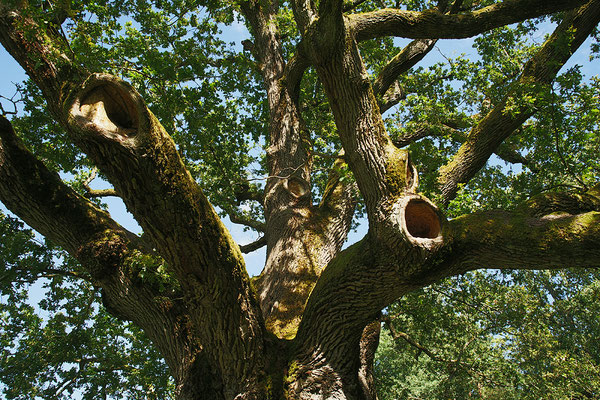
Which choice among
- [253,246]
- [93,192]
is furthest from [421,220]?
[93,192]

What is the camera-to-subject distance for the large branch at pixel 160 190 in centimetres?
256

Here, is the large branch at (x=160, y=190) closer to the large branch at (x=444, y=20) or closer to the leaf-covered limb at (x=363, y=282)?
the leaf-covered limb at (x=363, y=282)

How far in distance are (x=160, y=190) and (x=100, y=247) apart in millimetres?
1427

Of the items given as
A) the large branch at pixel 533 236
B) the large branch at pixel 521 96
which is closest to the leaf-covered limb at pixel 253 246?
the large branch at pixel 521 96

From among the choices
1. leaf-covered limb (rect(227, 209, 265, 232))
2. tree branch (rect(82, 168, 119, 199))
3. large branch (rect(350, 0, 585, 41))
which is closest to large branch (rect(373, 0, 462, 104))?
large branch (rect(350, 0, 585, 41))

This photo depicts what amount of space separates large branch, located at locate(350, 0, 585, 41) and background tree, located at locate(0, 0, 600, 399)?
23mm

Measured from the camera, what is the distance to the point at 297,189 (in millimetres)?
6199

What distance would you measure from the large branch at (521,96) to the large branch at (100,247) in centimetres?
371

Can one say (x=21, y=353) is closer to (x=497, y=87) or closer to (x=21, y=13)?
(x=21, y=13)

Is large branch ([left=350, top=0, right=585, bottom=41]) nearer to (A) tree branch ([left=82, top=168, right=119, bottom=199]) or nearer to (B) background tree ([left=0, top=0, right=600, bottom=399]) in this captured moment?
(B) background tree ([left=0, top=0, right=600, bottom=399])

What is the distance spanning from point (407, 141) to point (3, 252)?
823 cm

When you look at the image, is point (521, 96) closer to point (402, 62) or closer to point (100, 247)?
point (402, 62)

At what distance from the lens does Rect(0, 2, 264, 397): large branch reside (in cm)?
256

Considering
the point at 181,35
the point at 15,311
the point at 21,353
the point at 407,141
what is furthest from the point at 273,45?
the point at 21,353
